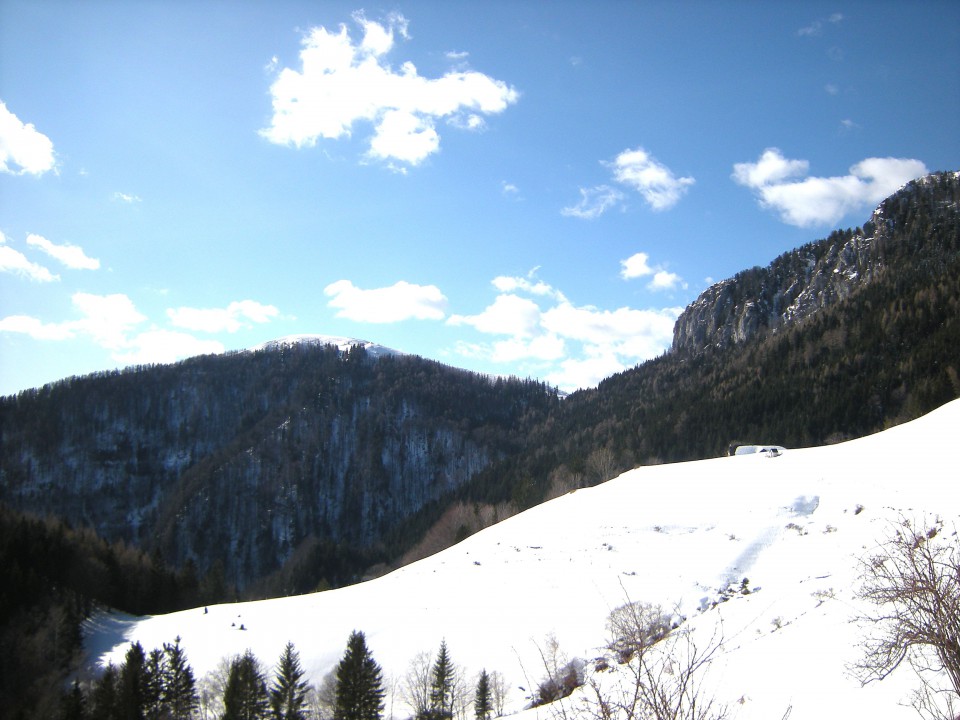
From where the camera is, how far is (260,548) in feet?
620

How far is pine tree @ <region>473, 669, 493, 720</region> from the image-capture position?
27.2m

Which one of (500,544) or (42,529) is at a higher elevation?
(42,529)

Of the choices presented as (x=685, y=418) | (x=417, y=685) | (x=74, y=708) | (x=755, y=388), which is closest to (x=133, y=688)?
(x=74, y=708)

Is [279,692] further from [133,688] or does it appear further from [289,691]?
[133,688]

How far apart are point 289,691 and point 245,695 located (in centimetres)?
235

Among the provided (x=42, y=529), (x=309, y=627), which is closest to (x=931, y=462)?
(x=309, y=627)

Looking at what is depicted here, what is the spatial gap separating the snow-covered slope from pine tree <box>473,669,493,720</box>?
1.31m

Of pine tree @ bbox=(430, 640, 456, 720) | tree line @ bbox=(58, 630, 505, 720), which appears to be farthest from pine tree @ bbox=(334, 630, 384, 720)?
pine tree @ bbox=(430, 640, 456, 720)

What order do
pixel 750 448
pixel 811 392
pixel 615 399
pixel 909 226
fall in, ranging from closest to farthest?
pixel 750 448, pixel 811 392, pixel 909 226, pixel 615 399

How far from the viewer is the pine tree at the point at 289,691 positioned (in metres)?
31.7

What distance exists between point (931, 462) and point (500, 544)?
87.8 feet

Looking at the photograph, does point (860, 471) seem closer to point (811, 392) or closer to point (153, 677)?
point (153, 677)

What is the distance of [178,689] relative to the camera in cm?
3559

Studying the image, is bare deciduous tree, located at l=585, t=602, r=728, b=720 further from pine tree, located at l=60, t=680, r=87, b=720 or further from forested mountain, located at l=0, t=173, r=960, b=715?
forested mountain, located at l=0, t=173, r=960, b=715
